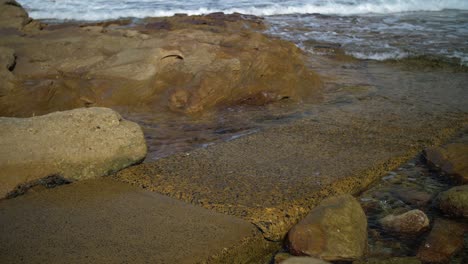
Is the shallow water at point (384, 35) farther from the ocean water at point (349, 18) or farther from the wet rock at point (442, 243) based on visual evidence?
the wet rock at point (442, 243)

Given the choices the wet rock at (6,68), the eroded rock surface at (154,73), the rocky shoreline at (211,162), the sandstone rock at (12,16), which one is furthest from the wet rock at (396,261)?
the sandstone rock at (12,16)

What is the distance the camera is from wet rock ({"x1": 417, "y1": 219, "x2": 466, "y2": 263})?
216 centimetres

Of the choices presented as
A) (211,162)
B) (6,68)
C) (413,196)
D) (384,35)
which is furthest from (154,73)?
(384,35)

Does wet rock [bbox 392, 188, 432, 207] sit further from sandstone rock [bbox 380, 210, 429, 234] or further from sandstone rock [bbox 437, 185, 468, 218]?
sandstone rock [bbox 380, 210, 429, 234]

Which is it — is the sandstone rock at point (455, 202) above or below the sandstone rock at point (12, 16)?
below

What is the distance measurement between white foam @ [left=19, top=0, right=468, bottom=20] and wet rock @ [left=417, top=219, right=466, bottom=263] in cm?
1196

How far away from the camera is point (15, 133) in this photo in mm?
2693

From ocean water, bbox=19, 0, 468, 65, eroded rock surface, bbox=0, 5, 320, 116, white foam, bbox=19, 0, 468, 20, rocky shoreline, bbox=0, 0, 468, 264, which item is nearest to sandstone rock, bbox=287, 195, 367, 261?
rocky shoreline, bbox=0, 0, 468, 264

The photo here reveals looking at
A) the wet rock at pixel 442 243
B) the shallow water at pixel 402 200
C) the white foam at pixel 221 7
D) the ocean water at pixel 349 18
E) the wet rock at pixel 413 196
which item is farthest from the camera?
the white foam at pixel 221 7

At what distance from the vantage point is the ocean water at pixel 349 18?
7363 mm

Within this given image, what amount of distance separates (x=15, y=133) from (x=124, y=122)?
603mm

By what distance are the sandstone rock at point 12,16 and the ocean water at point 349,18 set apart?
396 centimetres

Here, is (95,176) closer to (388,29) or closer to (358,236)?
(358,236)

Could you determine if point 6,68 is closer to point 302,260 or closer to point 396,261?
point 302,260
